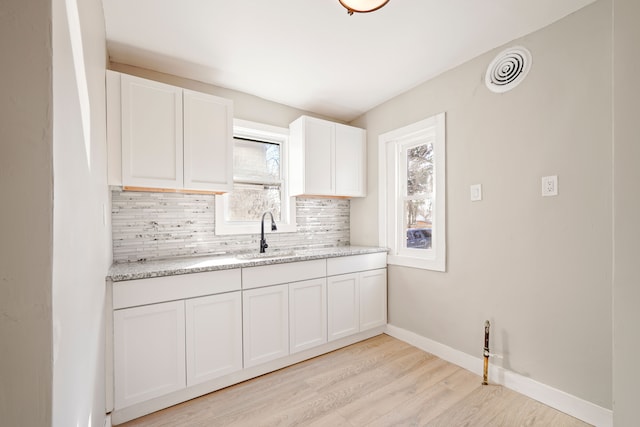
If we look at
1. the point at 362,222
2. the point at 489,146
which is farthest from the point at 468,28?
the point at 362,222

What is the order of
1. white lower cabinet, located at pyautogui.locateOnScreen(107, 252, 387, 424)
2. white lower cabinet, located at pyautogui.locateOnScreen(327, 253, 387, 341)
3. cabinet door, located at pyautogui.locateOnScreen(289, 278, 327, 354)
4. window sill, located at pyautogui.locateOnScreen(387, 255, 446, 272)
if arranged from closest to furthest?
white lower cabinet, located at pyautogui.locateOnScreen(107, 252, 387, 424), cabinet door, located at pyautogui.locateOnScreen(289, 278, 327, 354), window sill, located at pyautogui.locateOnScreen(387, 255, 446, 272), white lower cabinet, located at pyautogui.locateOnScreen(327, 253, 387, 341)

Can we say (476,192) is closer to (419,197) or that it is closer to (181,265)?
(419,197)

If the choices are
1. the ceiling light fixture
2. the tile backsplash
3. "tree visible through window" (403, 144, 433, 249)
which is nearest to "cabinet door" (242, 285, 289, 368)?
the tile backsplash

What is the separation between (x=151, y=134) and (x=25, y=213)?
68.9 inches

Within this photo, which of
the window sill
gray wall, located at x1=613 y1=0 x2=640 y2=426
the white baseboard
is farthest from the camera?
the window sill

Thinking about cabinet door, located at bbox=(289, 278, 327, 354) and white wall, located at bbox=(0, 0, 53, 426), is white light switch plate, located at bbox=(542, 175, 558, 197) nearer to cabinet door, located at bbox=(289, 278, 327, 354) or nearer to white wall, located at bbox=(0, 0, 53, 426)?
cabinet door, located at bbox=(289, 278, 327, 354)

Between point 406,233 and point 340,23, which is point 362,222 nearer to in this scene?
point 406,233

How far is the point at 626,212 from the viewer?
1.11m

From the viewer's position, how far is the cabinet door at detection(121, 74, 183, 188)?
A: 77.4 inches

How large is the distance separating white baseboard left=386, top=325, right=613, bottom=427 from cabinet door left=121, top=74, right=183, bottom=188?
256 cm

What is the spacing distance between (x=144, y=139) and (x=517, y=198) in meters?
2.67

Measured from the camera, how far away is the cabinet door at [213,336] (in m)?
1.91

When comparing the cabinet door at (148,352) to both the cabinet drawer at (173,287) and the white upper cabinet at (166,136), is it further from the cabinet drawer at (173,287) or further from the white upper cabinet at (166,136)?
the white upper cabinet at (166,136)

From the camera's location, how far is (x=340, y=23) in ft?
6.09
